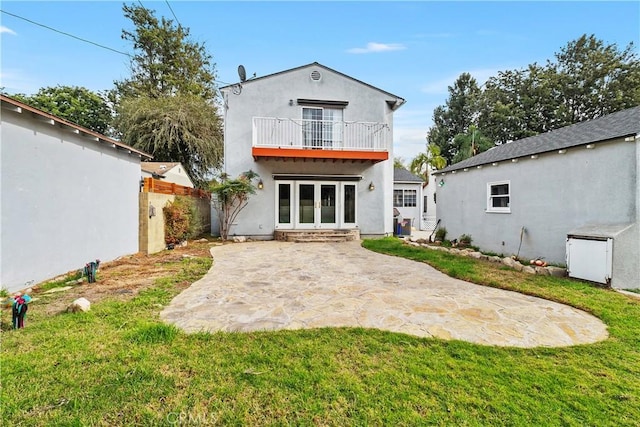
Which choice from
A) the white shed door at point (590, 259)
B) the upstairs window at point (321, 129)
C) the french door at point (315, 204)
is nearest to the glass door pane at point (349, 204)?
the french door at point (315, 204)

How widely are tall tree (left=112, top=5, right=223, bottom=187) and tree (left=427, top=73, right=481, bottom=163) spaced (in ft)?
87.4

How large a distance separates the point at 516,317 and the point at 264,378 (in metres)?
3.57

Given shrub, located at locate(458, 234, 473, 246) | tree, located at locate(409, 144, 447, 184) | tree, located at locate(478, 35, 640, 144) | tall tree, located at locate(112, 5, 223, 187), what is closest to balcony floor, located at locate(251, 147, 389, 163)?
shrub, located at locate(458, 234, 473, 246)

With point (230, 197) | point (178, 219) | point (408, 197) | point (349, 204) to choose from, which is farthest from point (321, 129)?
point (408, 197)

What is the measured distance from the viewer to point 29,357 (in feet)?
8.59

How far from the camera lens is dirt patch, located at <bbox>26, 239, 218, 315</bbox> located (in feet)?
14.0

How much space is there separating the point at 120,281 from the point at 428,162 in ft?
95.3

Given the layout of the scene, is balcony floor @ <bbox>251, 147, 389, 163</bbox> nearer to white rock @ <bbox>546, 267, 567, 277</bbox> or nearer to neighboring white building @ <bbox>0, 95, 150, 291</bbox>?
neighboring white building @ <bbox>0, 95, 150, 291</bbox>

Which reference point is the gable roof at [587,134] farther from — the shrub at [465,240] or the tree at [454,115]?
the tree at [454,115]

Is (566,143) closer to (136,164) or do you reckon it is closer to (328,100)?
(328,100)

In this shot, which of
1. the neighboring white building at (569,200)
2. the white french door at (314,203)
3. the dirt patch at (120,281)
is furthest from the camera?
the white french door at (314,203)

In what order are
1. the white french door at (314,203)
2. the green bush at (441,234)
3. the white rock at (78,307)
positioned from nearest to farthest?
the white rock at (78,307)
the green bush at (441,234)
the white french door at (314,203)

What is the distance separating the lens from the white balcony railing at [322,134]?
479 inches

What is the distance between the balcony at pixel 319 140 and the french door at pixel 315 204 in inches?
53.8
